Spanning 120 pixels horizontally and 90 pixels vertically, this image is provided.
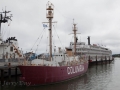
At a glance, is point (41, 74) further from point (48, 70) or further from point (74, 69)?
point (74, 69)

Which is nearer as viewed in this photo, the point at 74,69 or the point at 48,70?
the point at 48,70

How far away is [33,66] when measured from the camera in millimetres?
20078

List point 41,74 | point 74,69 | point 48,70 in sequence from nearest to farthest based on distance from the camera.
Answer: point 41,74, point 48,70, point 74,69

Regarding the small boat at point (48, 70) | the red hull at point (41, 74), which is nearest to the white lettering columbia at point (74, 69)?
the small boat at point (48, 70)

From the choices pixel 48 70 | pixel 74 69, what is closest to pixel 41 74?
pixel 48 70

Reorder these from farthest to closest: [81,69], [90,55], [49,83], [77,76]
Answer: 1. [90,55]
2. [81,69]
3. [77,76]
4. [49,83]

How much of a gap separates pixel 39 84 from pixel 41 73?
4.63 ft

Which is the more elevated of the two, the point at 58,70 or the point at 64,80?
the point at 58,70

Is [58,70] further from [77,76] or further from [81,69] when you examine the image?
[81,69]

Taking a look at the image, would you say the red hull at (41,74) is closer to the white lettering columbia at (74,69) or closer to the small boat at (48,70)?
the small boat at (48,70)

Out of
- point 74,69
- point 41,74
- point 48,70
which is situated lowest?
point 74,69

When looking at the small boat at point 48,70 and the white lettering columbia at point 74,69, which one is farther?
the white lettering columbia at point 74,69

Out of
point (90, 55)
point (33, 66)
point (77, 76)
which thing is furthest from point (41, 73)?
point (90, 55)

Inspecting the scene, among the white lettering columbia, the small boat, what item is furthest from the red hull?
the white lettering columbia
